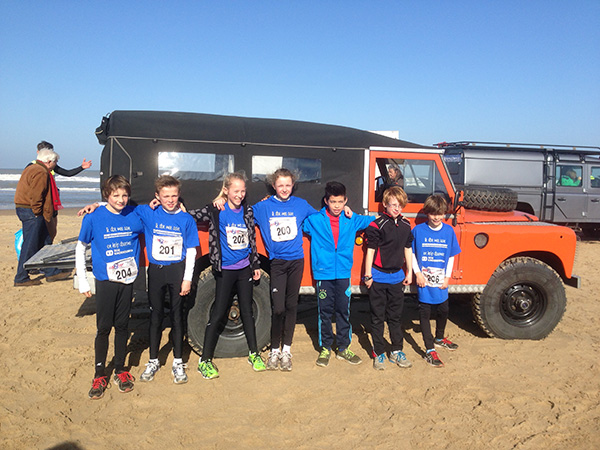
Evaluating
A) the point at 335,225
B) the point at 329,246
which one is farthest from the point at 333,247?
the point at 335,225

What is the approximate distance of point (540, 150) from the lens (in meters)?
12.5

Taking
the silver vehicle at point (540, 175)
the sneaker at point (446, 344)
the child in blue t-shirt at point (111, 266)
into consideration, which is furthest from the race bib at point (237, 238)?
the silver vehicle at point (540, 175)

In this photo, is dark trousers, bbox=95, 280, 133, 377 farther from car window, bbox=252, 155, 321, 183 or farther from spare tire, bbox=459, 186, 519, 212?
spare tire, bbox=459, 186, 519, 212

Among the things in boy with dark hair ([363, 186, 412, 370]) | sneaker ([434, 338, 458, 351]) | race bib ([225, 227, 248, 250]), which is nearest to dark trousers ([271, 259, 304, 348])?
race bib ([225, 227, 248, 250])

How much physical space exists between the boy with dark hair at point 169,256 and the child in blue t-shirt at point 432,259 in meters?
2.22

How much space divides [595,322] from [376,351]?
3.48 metres

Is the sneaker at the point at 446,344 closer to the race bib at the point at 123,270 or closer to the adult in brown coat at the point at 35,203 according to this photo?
the race bib at the point at 123,270

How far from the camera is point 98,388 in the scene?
12.7 feet

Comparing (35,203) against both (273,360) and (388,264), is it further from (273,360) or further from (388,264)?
(388,264)

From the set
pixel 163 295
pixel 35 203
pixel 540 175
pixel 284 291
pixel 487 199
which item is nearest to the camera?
pixel 163 295

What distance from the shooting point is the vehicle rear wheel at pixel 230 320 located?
450 centimetres

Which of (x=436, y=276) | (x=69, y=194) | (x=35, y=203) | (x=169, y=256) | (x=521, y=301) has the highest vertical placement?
(x=35, y=203)

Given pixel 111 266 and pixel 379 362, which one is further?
pixel 379 362

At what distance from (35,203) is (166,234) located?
13.7 ft
